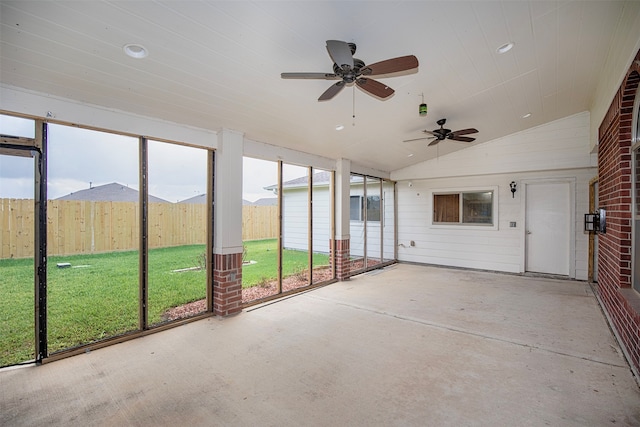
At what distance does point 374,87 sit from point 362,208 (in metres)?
6.22

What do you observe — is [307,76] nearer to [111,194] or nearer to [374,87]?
[374,87]

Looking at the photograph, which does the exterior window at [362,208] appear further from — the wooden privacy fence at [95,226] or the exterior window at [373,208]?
the wooden privacy fence at [95,226]

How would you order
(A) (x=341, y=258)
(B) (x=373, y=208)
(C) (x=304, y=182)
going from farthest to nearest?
(C) (x=304, y=182) → (B) (x=373, y=208) → (A) (x=341, y=258)

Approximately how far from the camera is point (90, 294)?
3.97 meters

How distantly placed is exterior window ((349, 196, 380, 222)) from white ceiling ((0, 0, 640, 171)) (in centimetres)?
428

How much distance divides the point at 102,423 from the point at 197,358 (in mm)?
955

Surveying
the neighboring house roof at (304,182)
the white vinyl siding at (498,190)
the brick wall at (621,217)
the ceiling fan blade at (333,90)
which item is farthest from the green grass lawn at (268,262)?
the brick wall at (621,217)

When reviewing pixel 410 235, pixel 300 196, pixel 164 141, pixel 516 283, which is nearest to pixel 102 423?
pixel 164 141

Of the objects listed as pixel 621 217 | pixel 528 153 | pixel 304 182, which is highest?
pixel 528 153

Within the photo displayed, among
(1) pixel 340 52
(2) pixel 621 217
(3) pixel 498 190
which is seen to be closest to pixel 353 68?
(1) pixel 340 52

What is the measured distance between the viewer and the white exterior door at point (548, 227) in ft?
20.9

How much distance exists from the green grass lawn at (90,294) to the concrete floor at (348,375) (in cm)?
49

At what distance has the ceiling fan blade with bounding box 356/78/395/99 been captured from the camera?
2.67 m

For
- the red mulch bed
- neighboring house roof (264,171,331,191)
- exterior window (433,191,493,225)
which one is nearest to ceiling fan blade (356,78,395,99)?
the red mulch bed
